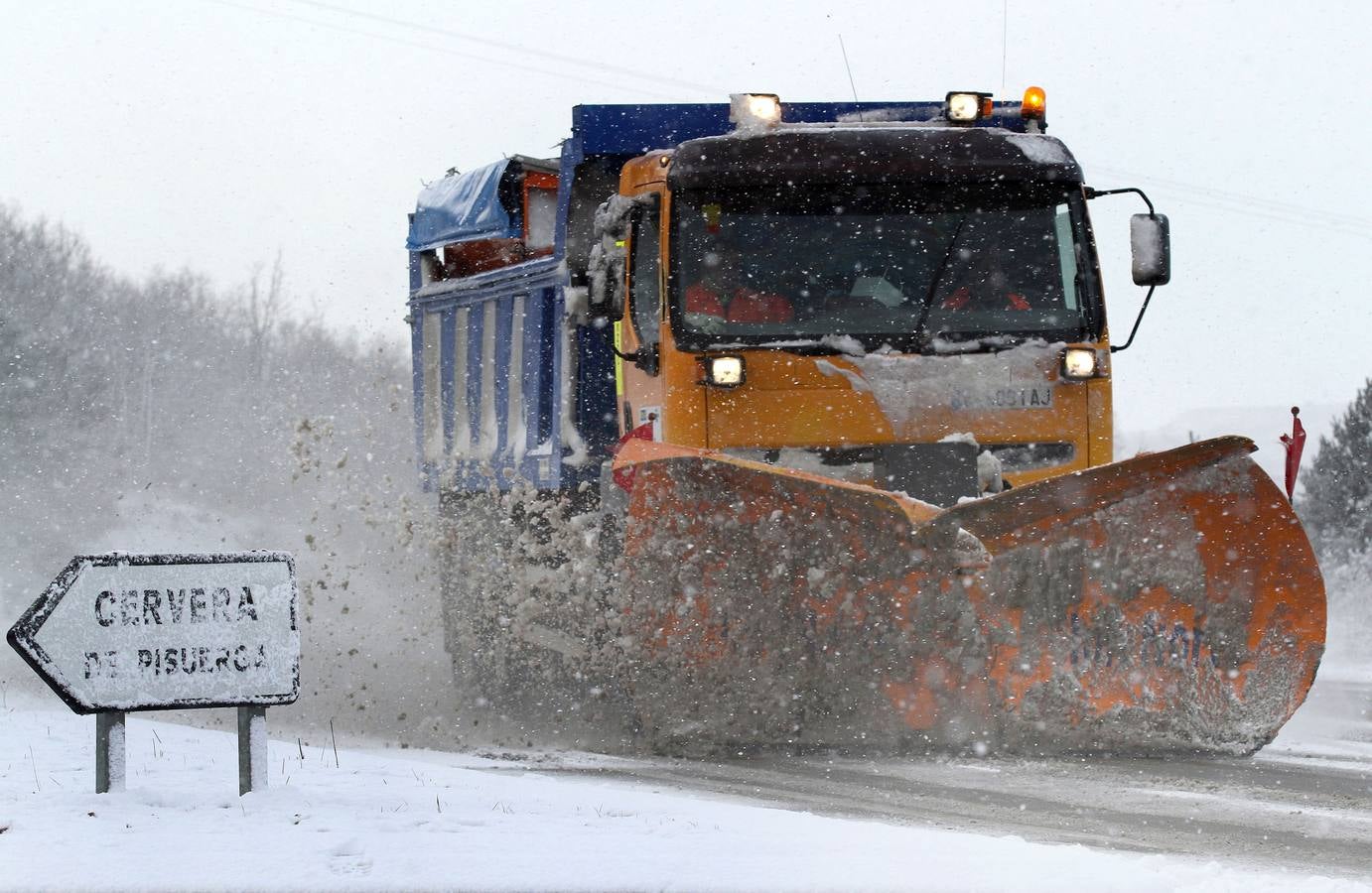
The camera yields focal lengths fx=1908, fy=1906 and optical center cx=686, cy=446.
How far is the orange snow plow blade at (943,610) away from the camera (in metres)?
7.27

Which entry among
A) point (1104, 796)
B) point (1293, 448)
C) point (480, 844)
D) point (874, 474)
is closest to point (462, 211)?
point (874, 474)

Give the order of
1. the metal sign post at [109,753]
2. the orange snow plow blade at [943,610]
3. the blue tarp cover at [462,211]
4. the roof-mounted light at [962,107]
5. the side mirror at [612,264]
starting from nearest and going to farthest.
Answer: the metal sign post at [109,753], the orange snow plow blade at [943,610], the side mirror at [612,264], the roof-mounted light at [962,107], the blue tarp cover at [462,211]

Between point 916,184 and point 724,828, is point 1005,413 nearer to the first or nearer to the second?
point 916,184

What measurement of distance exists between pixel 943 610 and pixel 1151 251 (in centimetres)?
217

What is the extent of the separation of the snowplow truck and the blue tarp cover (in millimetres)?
999

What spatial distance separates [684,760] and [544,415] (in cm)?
307

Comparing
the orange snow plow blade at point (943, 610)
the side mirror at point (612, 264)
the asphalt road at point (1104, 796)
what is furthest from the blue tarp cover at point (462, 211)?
the asphalt road at point (1104, 796)

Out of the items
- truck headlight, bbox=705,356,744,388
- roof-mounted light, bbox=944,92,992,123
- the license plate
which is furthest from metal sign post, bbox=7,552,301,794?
roof-mounted light, bbox=944,92,992,123

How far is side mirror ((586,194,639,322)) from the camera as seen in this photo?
8.57m

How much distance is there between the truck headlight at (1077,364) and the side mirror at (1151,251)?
25.4 inches

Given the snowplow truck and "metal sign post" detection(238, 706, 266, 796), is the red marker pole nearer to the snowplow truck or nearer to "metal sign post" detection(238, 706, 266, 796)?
the snowplow truck

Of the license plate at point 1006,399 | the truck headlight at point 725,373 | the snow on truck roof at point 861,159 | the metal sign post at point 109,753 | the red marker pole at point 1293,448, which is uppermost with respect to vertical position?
the snow on truck roof at point 861,159

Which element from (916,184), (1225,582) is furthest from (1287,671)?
(916,184)

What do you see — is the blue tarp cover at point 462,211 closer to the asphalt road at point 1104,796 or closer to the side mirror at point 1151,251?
the side mirror at point 1151,251
